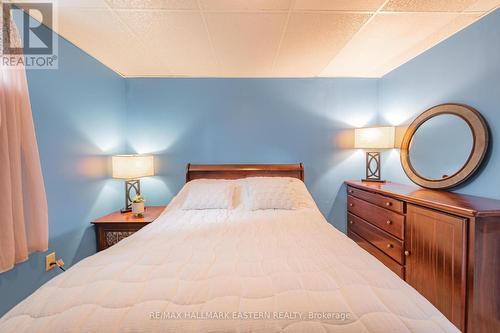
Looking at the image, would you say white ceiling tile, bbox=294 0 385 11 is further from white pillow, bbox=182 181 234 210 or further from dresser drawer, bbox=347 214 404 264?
dresser drawer, bbox=347 214 404 264

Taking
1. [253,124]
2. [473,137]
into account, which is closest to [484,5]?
[473,137]

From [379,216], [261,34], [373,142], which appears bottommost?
[379,216]

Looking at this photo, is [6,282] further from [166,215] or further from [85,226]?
[166,215]

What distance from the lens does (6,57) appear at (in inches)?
46.9

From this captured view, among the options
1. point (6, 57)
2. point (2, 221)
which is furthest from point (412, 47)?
point (2, 221)

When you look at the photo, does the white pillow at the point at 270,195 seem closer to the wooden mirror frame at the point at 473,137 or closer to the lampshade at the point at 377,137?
the lampshade at the point at 377,137

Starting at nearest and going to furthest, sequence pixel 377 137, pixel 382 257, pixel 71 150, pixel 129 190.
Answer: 1. pixel 71 150
2. pixel 382 257
3. pixel 377 137
4. pixel 129 190

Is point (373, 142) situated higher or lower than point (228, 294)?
higher

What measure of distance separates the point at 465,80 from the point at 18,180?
327 cm

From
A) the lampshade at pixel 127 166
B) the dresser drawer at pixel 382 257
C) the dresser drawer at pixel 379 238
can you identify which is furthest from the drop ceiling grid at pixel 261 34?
the dresser drawer at pixel 382 257

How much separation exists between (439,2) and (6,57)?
2.80 metres

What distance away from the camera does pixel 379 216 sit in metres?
1.88

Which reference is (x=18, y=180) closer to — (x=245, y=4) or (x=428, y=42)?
(x=245, y=4)

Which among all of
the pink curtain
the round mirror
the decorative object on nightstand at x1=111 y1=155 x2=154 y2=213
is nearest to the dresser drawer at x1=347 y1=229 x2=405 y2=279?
the round mirror
